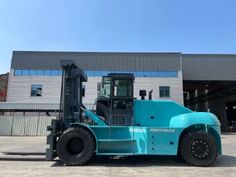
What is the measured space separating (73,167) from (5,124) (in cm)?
2585

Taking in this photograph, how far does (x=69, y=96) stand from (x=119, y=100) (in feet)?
6.82

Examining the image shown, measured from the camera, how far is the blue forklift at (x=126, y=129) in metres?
9.20

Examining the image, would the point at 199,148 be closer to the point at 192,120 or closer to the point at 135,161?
the point at 192,120

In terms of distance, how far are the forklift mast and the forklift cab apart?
1.19 metres

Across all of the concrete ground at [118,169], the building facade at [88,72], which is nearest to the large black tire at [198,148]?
the concrete ground at [118,169]

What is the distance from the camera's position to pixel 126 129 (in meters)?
9.37

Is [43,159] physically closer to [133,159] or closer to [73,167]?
[73,167]

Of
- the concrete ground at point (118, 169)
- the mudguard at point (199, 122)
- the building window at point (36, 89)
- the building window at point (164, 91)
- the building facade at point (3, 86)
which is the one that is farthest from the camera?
the building facade at point (3, 86)

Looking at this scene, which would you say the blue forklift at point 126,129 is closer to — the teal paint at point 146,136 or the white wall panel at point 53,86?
the teal paint at point 146,136

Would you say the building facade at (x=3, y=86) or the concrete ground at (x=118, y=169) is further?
the building facade at (x=3, y=86)

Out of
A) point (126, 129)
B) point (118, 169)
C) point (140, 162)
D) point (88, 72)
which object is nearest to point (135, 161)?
point (140, 162)

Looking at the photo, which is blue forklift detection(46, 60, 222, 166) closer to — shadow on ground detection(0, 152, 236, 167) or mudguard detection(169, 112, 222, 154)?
mudguard detection(169, 112, 222, 154)

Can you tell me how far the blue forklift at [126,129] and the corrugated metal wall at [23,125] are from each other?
22.6m

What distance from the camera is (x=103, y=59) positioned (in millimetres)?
37281
